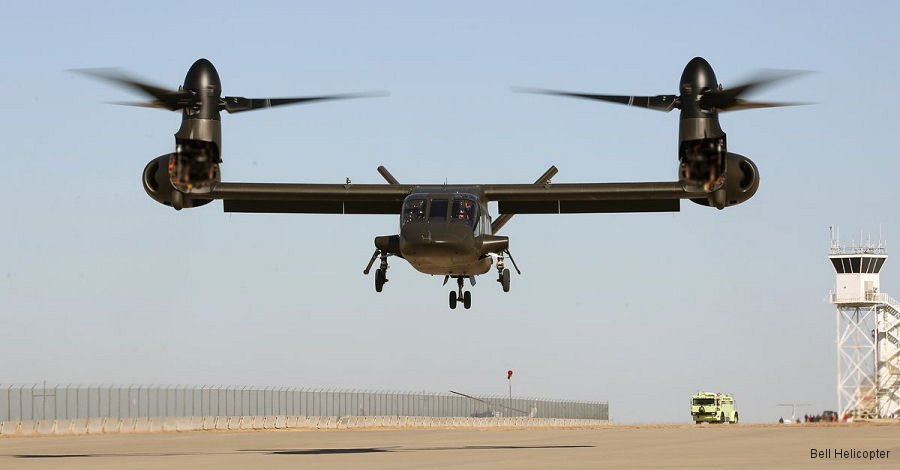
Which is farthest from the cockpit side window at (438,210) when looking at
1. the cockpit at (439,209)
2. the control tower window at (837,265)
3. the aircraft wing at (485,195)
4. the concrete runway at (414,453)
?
the control tower window at (837,265)

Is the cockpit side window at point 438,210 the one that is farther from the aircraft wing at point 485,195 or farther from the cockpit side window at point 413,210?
the aircraft wing at point 485,195

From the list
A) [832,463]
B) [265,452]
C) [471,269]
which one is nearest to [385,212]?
[471,269]

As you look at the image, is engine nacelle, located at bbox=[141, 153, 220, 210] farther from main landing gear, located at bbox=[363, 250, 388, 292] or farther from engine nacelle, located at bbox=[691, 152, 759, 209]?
engine nacelle, located at bbox=[691, 152, 759, 209]

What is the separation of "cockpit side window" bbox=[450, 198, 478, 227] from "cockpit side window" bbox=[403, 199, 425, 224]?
807 mm

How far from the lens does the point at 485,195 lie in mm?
37500

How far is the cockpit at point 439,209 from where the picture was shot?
33438 mm

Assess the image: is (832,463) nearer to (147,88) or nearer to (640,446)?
(640,446)

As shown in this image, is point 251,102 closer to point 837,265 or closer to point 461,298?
point 461,298

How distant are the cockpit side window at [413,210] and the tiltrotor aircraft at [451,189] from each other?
0.09 ft

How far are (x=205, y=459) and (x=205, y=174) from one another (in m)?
7.03

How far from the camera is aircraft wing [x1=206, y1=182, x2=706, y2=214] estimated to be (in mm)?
35625

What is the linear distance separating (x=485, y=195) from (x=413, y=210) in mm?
4320

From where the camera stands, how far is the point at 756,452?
118 feet

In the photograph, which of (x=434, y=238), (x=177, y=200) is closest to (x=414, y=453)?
(x=434, y=238)
